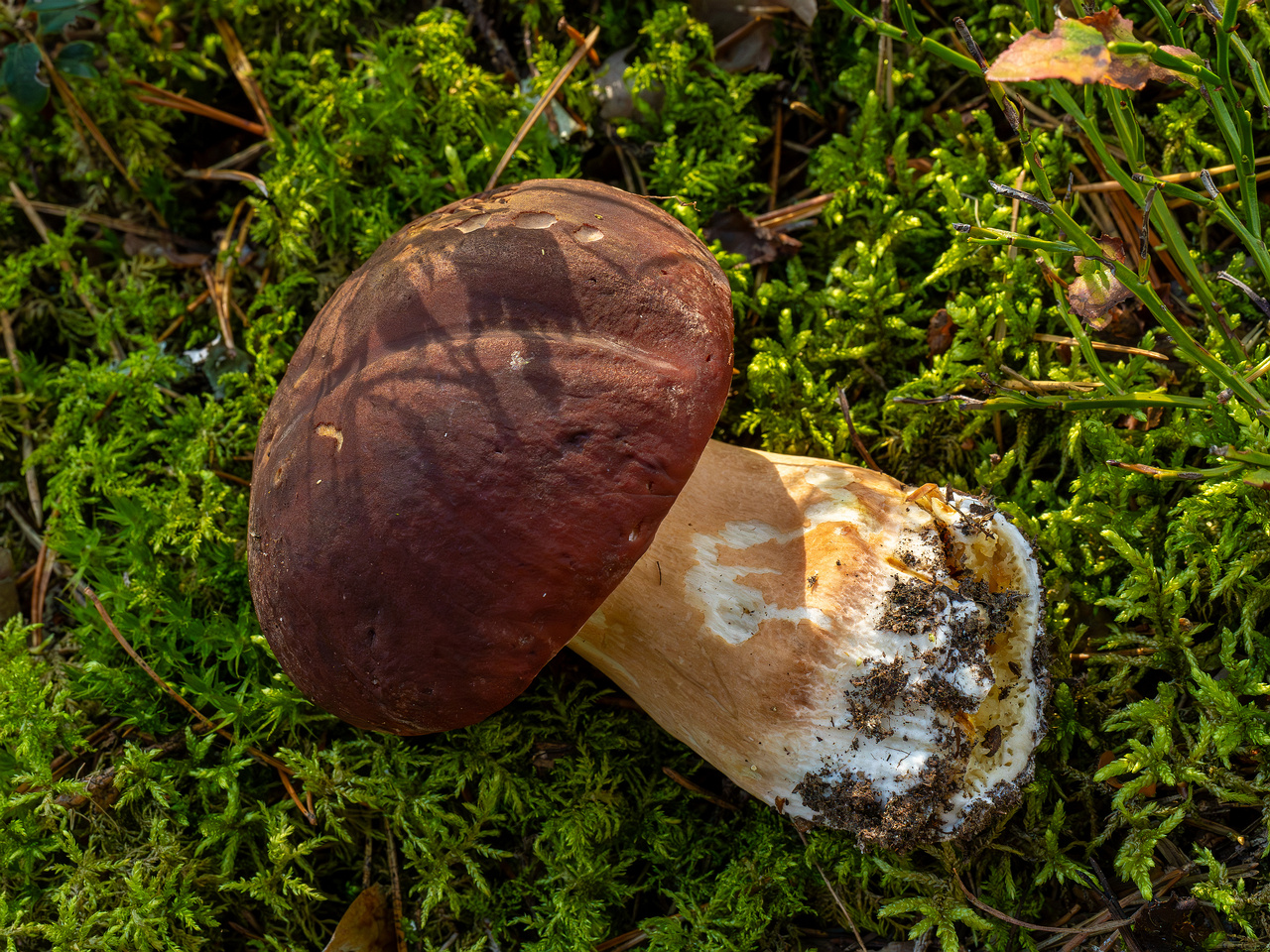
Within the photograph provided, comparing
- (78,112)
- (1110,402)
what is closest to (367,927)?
(1110,402)

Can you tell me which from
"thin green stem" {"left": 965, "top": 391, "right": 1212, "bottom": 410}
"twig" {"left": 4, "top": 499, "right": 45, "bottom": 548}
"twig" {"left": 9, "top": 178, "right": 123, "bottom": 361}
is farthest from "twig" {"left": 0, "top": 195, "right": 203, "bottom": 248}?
"thin green stem" {"left": 965, "top": 391, "right": 1212, "bottom": 410}

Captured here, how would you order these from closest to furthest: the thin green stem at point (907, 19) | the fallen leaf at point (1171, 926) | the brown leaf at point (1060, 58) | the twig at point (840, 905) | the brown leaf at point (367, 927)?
the brown leaf at point (1060, 58), the thin green stem at point (907, 19), the fallen leaf at point (1171, 926), the twig at point (840, 905), the brown leaf at point (367, 927)

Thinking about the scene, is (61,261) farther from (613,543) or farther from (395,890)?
(613,543)

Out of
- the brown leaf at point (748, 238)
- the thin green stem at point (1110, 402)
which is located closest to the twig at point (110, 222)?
the brown leaf at point (748, 238)

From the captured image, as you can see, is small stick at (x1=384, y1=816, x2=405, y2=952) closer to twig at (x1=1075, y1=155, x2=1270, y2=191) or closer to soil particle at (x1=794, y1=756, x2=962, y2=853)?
soil particle at (x1=794, y1=756, x2=962, y2=853)

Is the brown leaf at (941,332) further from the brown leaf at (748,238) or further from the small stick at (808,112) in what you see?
the small stick at (808,112)

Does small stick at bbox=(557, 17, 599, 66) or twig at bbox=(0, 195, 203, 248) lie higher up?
small stick at bbox=(557, 17, 599, 66)

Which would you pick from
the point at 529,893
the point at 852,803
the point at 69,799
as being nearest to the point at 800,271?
the point at 852,803
